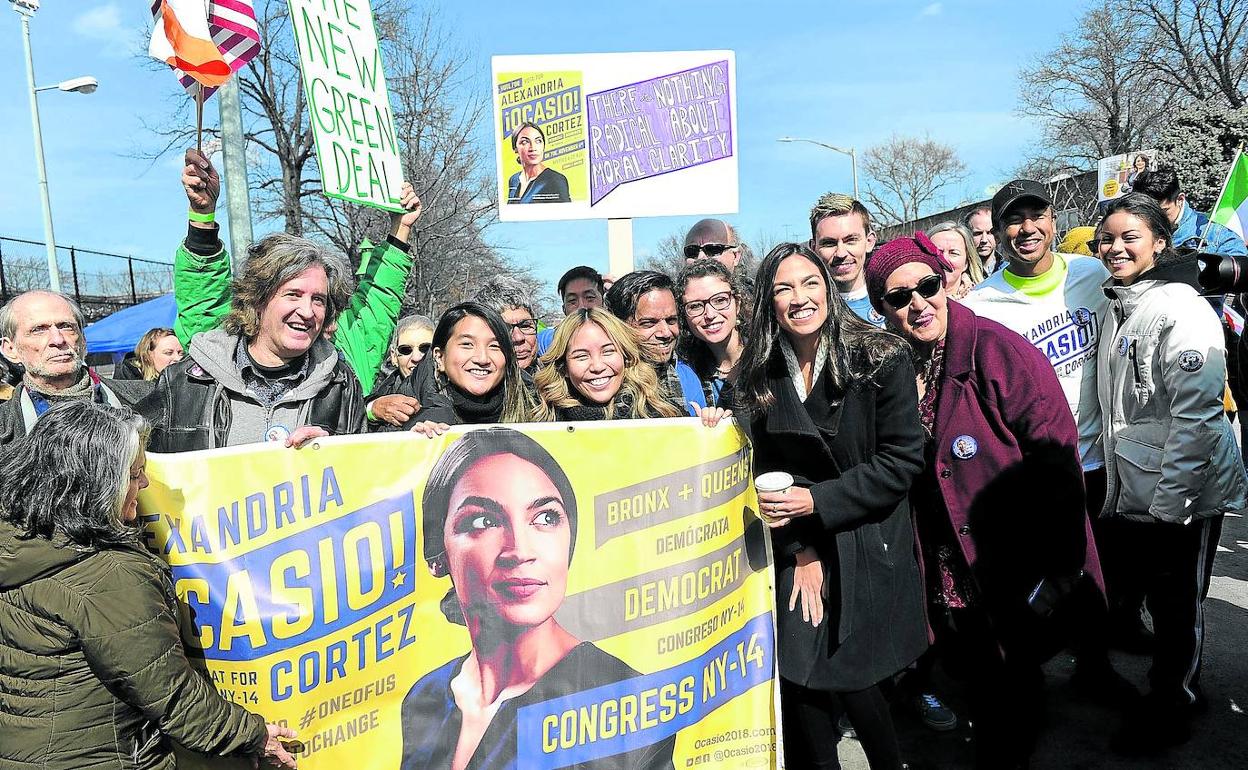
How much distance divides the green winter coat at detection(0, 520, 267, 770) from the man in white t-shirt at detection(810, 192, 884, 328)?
3.28 metres

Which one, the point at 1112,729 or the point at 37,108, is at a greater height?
the point at 37,108

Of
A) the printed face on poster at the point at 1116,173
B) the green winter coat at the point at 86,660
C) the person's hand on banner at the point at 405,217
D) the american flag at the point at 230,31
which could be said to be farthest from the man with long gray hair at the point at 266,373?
the printed face on poster at the point at 1116,173

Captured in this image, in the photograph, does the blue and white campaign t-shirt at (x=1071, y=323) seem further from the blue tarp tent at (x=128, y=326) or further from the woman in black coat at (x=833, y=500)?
the blue tarp tent at (x=128, y=326)

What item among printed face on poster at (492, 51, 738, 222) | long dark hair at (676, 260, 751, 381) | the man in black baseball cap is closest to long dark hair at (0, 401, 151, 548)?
long dark hair at (676, 260, 751, 381)

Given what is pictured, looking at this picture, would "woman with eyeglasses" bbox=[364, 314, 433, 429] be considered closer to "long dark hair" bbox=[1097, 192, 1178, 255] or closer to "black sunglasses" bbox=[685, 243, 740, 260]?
"black sunglasses" bbox=[685, 243, 740, 260]

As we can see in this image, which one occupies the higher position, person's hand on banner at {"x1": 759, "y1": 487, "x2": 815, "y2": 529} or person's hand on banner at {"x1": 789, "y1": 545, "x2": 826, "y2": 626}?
person's hand on banner at {"x1": 759, "y1": 487, "x2": 815, "y2": 529}

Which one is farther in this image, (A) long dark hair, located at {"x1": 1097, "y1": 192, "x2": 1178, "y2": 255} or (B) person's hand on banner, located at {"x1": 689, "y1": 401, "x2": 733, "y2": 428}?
(A) long dark hair, located at {"x1": 1097, "y1": 192, "x2": 1178, "y2": 255}

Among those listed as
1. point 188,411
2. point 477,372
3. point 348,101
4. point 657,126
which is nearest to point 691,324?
point 477,372

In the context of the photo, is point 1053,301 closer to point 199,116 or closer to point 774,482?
point 774,482

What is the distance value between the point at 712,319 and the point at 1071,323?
1.64 meters

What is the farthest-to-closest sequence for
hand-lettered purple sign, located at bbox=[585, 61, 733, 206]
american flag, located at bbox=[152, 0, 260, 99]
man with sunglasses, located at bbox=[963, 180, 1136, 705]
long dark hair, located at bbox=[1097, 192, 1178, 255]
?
1. hand-lettered purple sign, located at bbox=[585, 61, 733, 206]
2. american flag, located at bbox=[152, 0, 260, 99]
3. man with sunglasses, located at bbox=[963, 180, 1136, 705]
4. long dark hair, located at bbox=[1097, 192, 1178, 255]

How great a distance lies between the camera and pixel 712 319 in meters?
3.69

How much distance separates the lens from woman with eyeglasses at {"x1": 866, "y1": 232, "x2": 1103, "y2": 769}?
2809mm

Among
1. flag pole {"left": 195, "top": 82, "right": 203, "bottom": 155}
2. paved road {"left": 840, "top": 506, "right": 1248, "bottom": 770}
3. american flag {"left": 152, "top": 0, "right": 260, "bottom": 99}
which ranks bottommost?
paved road {"left": 840, "top": 506, "right": 1248, "bottom": 770}
